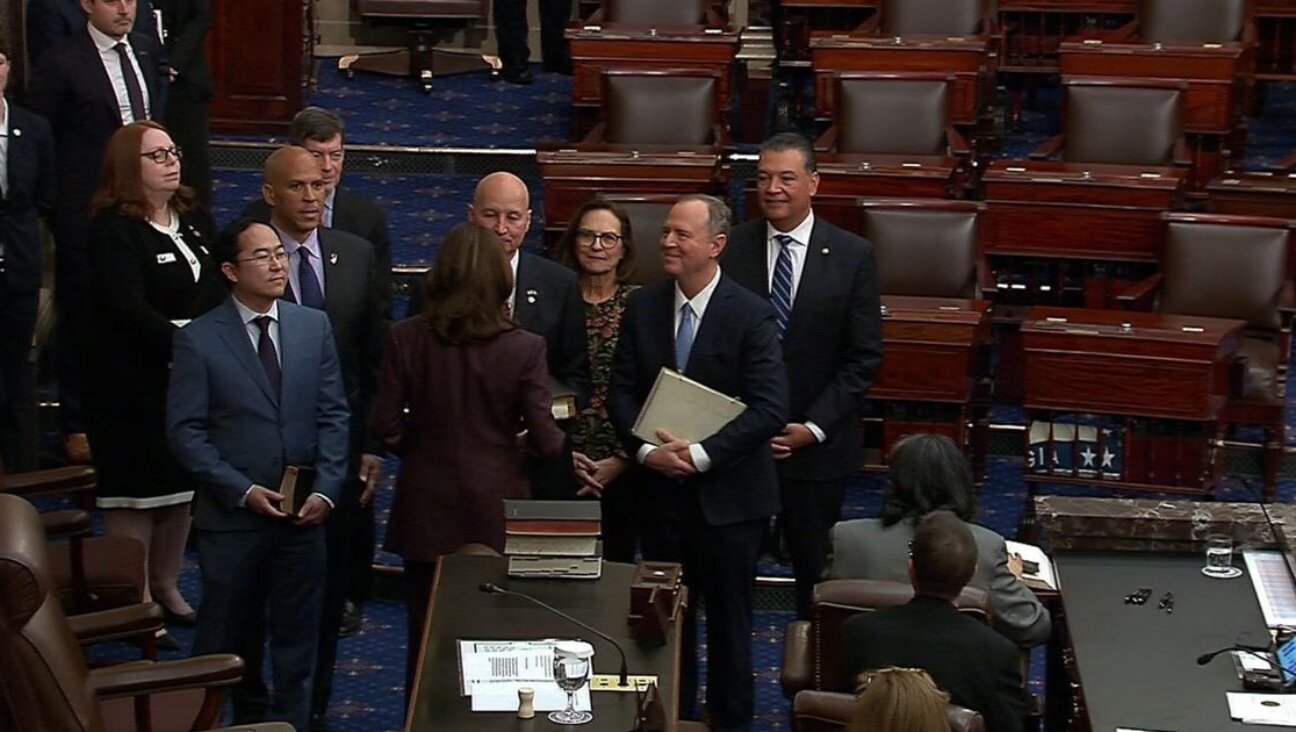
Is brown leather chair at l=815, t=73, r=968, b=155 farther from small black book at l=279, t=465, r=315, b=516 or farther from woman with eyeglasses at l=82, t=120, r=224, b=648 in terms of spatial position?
small black book at l=279, t=465, r=315, b=516

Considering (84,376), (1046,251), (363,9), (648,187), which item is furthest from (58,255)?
(363,9)

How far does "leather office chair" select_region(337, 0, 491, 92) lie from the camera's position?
395 inches

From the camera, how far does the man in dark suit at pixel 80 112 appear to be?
6.31 metres

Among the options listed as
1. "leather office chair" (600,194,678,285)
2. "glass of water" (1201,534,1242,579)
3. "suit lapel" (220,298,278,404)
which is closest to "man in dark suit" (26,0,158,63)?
"leather office chair" (600,194,678,285)

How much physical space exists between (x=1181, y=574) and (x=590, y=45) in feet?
14.3

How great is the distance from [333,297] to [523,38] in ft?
17.1

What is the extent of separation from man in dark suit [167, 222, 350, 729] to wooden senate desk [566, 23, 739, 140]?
3.76m

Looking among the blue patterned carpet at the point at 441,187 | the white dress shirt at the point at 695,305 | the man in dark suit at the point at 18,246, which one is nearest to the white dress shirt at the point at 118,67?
the man in dark suit at the point at 18,246

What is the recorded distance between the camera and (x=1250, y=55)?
851 cm

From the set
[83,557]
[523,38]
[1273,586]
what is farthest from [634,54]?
[1273,586]

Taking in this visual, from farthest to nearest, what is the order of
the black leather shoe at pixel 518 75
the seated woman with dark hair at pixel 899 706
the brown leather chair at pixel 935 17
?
the black leather shoe at pixel 518 75
the brown leather chair at pixel 935 17
the seated woman with dark hair at pixel 899 706

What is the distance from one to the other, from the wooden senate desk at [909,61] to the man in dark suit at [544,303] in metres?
3.14

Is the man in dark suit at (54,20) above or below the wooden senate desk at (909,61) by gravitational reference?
above

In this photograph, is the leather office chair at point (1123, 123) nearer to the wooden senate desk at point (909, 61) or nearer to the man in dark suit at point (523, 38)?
the wooden senate desk at point (909, 61)
